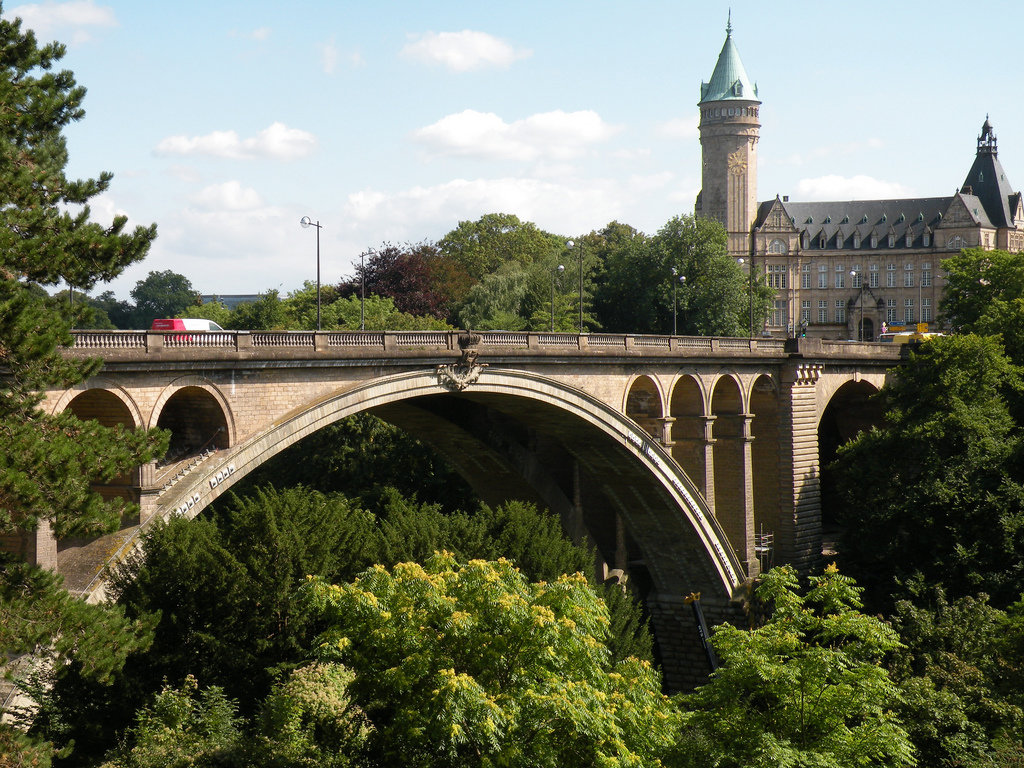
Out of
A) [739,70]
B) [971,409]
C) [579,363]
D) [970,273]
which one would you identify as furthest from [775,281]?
[579,363]

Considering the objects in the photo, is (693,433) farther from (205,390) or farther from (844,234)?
(844,234)

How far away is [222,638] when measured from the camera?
83.1ft

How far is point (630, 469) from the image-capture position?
1651 inches

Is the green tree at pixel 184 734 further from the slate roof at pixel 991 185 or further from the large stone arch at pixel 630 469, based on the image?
the slate roof at pixel 991 185

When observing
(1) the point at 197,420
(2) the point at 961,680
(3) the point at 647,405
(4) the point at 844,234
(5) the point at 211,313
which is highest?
(4) the point at 844,234

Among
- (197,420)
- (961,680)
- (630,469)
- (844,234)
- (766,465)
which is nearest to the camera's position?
(197,420)

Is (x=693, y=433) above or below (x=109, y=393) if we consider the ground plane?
below

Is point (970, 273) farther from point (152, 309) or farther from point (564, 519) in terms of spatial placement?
point (152, 309)

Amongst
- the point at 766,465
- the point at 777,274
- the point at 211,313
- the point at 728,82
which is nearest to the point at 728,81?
the point at 728,82

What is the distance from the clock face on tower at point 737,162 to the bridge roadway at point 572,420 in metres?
65.5

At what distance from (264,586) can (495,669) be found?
23.4 feet

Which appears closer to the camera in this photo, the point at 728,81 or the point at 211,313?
the point at 211,313

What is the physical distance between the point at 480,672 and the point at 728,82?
10686 cm

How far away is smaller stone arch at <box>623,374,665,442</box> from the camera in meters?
41.7
